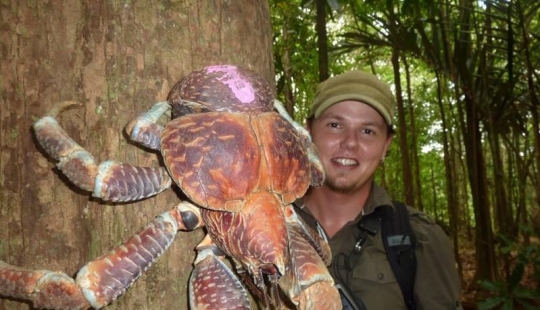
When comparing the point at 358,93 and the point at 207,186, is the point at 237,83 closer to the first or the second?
the point at 207,186

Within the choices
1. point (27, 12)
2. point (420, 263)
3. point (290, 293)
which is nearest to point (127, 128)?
point (27, 12)

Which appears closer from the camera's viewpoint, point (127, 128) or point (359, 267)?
point (127, 128)

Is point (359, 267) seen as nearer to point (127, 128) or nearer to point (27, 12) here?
point (127, 128)

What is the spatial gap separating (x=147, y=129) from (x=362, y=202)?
8.00ft

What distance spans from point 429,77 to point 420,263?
10739 mm

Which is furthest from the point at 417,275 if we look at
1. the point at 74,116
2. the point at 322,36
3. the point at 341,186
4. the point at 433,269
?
the point at 322,36

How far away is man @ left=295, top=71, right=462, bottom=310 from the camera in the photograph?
108 inches

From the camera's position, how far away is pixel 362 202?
3457 millimetres

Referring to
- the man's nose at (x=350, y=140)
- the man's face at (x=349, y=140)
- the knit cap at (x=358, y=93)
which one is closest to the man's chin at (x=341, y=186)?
the man's face at (x=349, y=140)

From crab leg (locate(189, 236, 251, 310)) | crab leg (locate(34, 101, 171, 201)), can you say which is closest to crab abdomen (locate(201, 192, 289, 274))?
crab leg (locate(189, 236, 251, 310))

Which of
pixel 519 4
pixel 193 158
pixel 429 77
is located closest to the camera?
pixel 193 158

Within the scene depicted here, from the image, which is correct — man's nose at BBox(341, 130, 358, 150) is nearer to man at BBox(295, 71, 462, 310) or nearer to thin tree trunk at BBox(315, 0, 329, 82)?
man at BBox(295, 71, 462, 310)

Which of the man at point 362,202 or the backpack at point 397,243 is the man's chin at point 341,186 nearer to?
the man at point 362,202

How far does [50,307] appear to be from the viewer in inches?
48.5
